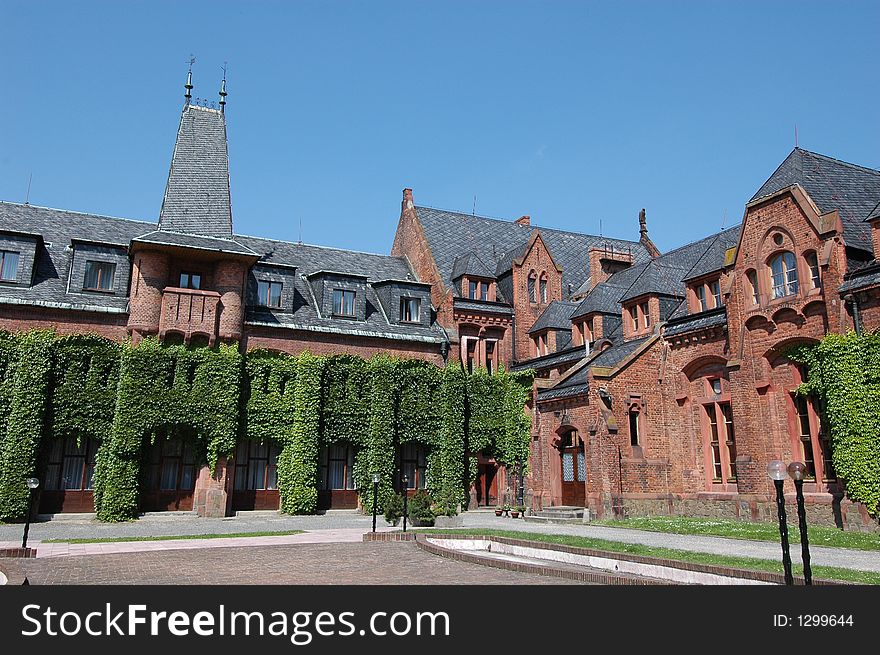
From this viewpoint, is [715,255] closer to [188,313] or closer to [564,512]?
[564,512]

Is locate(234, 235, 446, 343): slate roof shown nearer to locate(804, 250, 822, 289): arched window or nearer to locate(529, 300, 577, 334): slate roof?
locate(529, 300, 577, 334): slate roof

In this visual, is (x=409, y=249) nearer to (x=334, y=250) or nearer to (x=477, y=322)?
(x=334, y=250)

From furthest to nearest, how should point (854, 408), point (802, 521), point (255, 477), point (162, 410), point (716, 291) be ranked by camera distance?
point (255, 477), point (716, 291), point (162, 410), point (854, 408), point (802, 521)

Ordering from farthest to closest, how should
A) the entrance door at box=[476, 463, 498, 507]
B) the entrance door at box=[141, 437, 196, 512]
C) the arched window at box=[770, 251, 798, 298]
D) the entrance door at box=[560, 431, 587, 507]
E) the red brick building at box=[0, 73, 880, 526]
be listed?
the entrance door at box=[476, 463, 498, 507], the entrance door at box=[560, 431, 587, 507], the entrance door at box=[141, 437, 196, 512], the arched window at box=[770, 251, 798, 298], the red brick building at box=[0, 73, 880, 526]

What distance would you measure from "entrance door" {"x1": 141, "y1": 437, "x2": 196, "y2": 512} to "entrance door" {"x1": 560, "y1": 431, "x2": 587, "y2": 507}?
16926 millimetres

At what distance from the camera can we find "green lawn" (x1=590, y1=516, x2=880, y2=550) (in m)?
18.9

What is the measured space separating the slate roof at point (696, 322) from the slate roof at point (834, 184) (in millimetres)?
4825

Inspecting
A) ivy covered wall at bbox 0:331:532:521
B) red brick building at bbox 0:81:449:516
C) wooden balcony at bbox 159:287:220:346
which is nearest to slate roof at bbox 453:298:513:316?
red brick building at bbox 0:81:449:516

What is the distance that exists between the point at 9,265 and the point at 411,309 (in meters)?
19.3

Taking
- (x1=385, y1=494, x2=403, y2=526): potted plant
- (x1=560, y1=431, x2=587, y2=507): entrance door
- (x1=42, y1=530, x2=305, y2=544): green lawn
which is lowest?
(x1=42, y1=530, x2=305, y2=544): green lawn

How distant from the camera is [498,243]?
46969 millimetres

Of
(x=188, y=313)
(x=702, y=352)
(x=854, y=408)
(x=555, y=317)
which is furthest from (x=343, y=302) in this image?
(x=854, y=408)

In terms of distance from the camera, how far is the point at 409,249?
4544cm

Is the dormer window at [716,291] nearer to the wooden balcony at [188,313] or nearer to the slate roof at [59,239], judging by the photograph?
the wooden balcony at [188,313]
